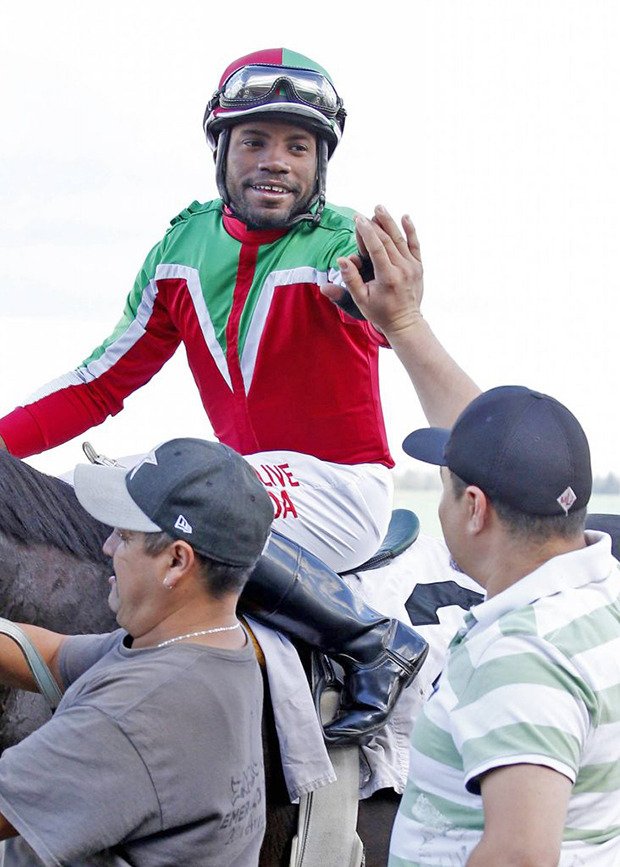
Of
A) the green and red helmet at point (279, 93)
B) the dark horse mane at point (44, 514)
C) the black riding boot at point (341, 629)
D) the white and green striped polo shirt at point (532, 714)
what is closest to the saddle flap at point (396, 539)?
the black riding boot at point (341, 629)

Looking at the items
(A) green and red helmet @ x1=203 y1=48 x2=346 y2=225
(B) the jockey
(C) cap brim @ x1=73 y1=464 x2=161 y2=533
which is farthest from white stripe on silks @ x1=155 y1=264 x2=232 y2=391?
(C) cap brim @ x1=73 y1=464 x2=161 y2=533

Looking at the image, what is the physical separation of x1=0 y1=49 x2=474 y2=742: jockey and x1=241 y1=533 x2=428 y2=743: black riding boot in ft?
0.09

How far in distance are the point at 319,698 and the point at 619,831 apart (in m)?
1.26

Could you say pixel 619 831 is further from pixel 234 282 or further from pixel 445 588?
pixel 234 282

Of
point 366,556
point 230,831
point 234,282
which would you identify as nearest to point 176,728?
point 230,831

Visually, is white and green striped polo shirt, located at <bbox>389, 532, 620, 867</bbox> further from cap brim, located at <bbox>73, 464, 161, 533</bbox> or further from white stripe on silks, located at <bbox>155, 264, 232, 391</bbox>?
white stripe on silks, located at <bbox>155, 264, 232, 391</bbox>

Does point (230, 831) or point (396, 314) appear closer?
point (230, 831)

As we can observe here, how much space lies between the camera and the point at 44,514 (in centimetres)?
272

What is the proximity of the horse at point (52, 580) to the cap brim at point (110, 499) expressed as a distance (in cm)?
56

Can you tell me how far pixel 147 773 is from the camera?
1.73m

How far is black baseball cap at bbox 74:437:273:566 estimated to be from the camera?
6.38ft

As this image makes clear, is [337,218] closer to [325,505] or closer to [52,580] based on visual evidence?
[325,505]

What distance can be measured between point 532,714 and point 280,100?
231 centimetres

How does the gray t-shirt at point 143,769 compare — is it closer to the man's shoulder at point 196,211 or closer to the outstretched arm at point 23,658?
the outstretched arm at point 23,658
